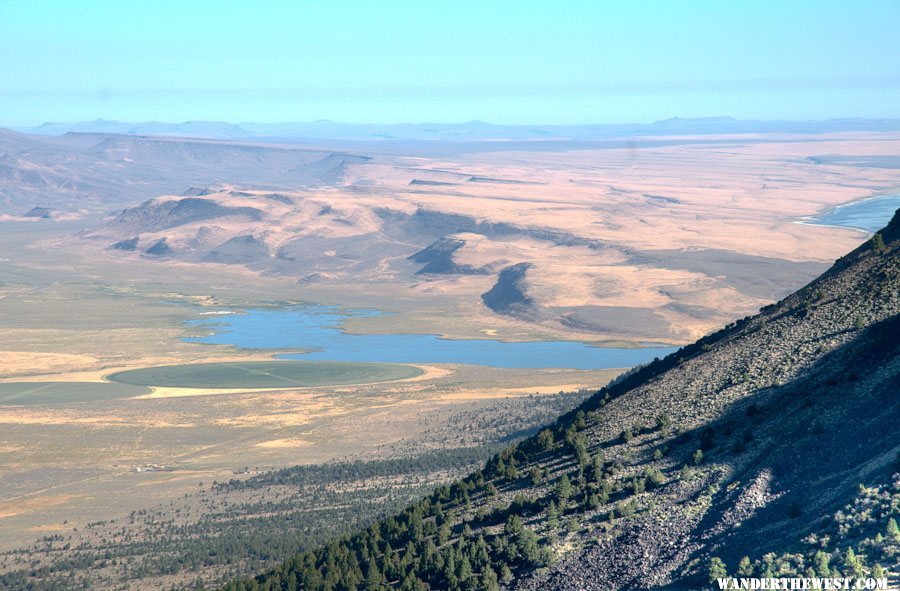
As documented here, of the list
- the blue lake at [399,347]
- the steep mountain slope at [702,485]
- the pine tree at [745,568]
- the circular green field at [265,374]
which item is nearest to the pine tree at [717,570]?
the steep mountain slope at [702,485]

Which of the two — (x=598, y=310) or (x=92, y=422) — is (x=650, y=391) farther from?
(x=598, y=310)

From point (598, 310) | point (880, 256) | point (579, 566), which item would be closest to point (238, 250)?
point (598, 310)

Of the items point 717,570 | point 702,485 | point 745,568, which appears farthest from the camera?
point 702,485

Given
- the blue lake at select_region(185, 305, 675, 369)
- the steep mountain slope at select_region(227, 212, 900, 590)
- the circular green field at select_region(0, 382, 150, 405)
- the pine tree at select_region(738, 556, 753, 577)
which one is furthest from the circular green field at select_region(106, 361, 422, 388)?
the pine tree at select_region(738, 556, 753, 577)

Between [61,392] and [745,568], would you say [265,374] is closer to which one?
[61,392]

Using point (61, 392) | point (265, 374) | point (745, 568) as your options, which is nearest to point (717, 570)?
point (745, 568)

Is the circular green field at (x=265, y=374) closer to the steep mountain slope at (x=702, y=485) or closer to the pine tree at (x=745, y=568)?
the steep mountain slope at (x=702, y=485)
